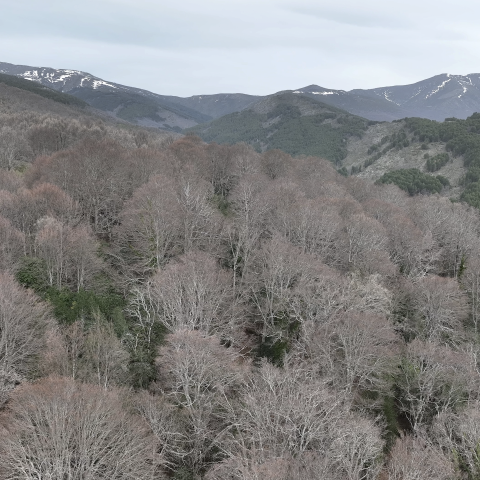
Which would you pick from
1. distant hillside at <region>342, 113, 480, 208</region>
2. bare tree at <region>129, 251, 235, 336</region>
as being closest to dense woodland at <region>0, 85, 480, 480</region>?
bare tree at <region>129, 251, 235, 336</region>

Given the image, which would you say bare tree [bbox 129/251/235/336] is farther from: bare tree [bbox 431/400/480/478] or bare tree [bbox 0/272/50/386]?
bare tree [bbox 431/400/480/478]

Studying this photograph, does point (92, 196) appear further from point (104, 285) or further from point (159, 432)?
point (159, 432)

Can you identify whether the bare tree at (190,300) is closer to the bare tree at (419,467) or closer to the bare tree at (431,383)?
the bare tree at (419,467)

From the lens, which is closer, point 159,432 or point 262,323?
point 159,432

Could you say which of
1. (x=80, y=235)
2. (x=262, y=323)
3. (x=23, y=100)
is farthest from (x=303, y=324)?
(x=23, y=100)

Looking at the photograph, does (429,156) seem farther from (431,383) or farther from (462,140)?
(431,383)

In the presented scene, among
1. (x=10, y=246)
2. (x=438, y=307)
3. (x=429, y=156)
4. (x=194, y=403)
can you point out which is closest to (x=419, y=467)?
(x=194, y=403)

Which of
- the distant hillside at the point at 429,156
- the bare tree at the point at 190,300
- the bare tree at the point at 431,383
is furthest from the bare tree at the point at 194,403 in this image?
the distant hillside at the point at 429,156

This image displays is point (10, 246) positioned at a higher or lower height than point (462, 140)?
lower
